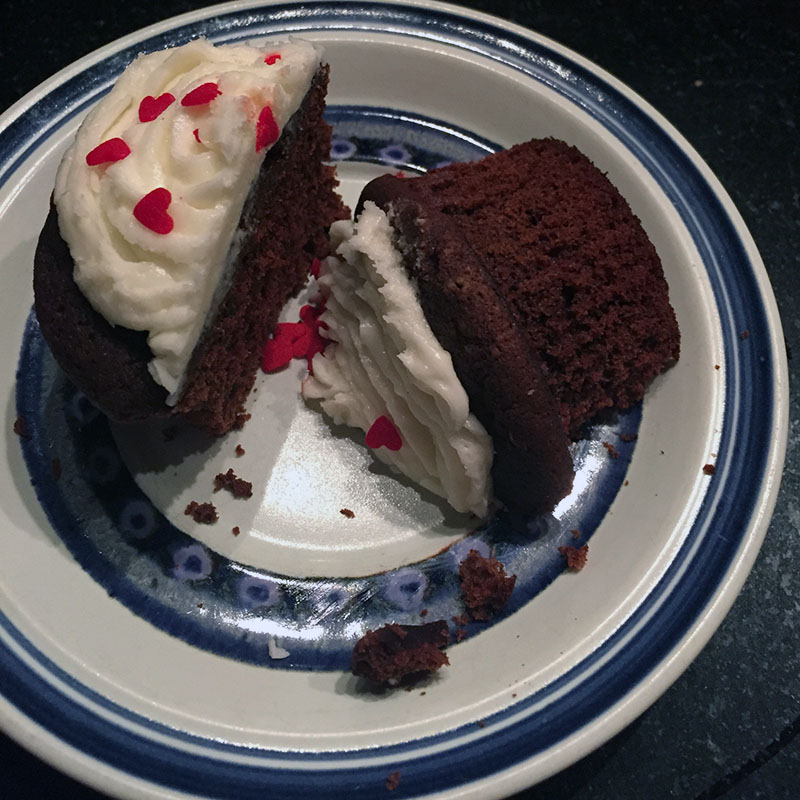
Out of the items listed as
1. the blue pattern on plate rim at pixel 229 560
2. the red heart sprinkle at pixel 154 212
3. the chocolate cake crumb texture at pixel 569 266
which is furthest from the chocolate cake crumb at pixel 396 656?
the red heart sprinkle at pixel 154 212

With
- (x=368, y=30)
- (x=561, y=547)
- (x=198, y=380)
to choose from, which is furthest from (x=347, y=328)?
(x=368, y=30)

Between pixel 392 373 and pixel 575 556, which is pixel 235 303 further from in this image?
pixel 575 556

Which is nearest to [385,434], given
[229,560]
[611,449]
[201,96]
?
[229,560]

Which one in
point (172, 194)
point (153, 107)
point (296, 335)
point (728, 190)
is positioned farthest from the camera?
point (728, 190)

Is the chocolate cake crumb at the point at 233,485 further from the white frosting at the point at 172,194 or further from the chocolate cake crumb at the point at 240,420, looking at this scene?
the white frosting at the point at 172,194

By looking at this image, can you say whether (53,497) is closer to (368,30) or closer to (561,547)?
(561,547)

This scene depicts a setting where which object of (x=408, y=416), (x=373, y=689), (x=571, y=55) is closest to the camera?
(x=373, y=689)
